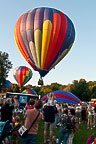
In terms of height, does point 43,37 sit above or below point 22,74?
above

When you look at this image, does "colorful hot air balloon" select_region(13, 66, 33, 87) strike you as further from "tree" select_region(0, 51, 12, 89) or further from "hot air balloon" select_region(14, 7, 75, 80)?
"hot air balloon" select_region(14, 7, 75, 80)

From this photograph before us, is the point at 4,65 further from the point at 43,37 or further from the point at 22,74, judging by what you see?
the point at 43,37

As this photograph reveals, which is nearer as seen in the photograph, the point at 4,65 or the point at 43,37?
the point at 43,37

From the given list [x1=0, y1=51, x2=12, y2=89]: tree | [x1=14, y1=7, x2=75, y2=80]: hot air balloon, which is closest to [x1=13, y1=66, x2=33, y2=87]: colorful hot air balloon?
[x1=0, y1=51, x2=12, y2=89]: tree

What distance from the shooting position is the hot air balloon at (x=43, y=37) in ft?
80.8

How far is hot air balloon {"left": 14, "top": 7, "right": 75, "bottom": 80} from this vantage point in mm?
24641

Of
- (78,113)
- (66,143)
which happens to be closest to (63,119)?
(66,143)

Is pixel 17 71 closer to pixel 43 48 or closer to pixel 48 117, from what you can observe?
pixel 43 48

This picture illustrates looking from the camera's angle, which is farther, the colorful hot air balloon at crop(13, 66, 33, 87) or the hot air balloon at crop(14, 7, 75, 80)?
the colorful hot air balloon at crop(13, 66, 33, 87)

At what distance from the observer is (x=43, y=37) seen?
81.2 ft

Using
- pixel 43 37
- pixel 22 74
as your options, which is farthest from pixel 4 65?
pixel 43 37

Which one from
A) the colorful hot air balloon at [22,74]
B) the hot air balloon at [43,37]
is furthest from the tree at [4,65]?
the hot air balloon at [43,37]

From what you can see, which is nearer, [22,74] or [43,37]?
[43,37]

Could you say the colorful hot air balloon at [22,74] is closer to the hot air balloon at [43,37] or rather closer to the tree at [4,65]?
the tree at [4,65]
